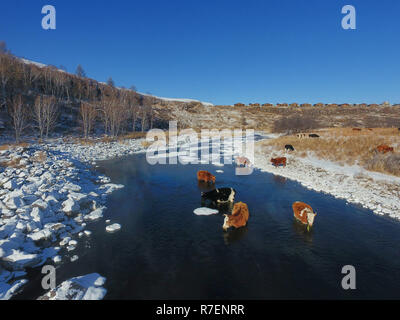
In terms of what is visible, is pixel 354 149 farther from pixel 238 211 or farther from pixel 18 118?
pixel 18 118

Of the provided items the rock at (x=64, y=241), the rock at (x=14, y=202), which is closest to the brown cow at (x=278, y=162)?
the rock at (x=64, y=241)

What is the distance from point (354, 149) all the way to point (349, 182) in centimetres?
1077

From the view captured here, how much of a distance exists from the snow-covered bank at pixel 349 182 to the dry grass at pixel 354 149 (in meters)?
1.30

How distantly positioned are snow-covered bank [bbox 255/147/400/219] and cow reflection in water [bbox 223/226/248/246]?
7753 millimetres

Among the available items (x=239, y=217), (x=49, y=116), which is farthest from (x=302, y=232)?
(x=49, y=116)

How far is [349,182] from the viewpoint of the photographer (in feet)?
51.5

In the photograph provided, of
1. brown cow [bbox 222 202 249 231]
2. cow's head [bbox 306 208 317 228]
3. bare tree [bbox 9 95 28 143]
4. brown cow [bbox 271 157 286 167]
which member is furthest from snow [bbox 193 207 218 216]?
bare tree [bbox 9 95 28 143]

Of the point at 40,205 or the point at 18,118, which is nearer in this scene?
the point at 40,205

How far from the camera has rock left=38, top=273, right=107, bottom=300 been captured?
16.9 feet

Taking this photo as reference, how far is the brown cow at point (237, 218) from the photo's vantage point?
347 inches

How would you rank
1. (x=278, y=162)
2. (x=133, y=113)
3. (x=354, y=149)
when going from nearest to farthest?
1. (x=278, y=162)
2. (x=354, y=149)
3. (x=133, y=113)

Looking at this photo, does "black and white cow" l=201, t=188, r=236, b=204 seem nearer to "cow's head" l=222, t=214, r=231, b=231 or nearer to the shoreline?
"cow's head" l=222, t=214, r=231, b=231
